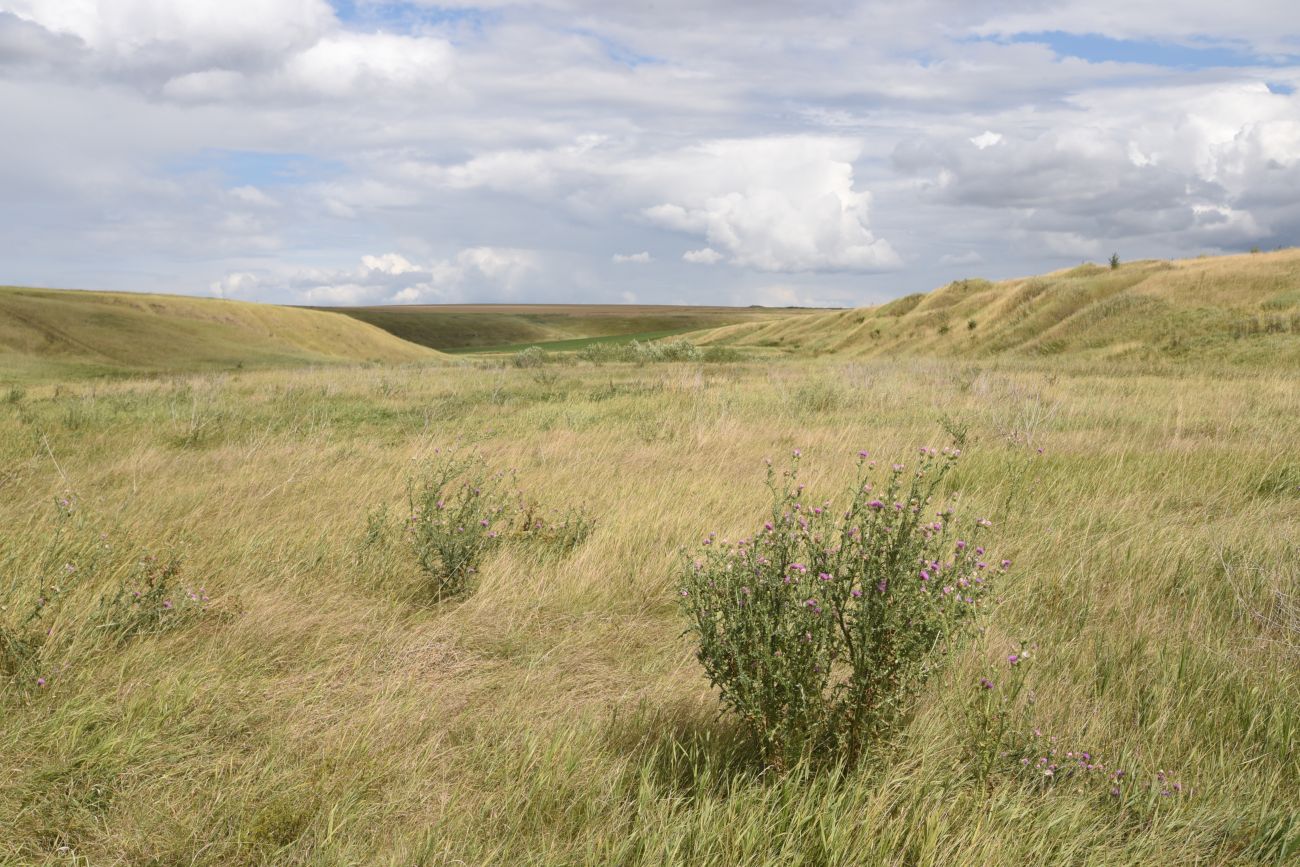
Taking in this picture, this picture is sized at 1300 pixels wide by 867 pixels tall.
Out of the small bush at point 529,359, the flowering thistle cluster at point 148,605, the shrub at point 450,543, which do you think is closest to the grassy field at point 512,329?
the small bush at point 529,359

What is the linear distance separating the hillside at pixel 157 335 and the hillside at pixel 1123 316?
32.0 meters

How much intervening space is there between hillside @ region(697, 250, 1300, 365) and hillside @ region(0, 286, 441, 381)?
32.0 metres

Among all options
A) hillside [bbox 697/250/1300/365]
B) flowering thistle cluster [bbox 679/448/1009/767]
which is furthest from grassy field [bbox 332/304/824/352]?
flowering thistle cluster [bbox 679/448/1009/767]

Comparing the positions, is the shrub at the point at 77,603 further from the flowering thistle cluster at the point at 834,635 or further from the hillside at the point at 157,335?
the hillside at the point at 157,335

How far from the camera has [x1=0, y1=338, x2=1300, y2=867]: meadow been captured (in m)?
2.35

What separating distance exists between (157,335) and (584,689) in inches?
1845

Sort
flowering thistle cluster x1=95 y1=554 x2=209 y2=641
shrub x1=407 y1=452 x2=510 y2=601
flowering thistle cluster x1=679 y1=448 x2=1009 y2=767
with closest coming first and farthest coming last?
1. flowering thistle cluster x1=679 y1=448 x2=1009 y2=767
2. flowering thistle cluster x1=95 y1=554 x2=209 y2=641
3. shrub x1=407 y1=452 x2=510 y2=601

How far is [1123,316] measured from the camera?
29.0 meters

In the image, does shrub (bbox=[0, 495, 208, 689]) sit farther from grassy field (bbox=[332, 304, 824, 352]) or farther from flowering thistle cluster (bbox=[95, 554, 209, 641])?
grassy field (bbox=[332, 304, 824, 352])

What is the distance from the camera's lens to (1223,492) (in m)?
6.56

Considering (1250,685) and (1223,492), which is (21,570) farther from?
(1223,492)

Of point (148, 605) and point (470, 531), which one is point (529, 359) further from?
point (148, 605)

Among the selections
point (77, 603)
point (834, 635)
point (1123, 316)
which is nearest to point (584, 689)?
point (834, 635)

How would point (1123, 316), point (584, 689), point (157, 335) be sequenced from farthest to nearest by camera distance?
point (157, 335), point (1123, 316), point (584, 689)
